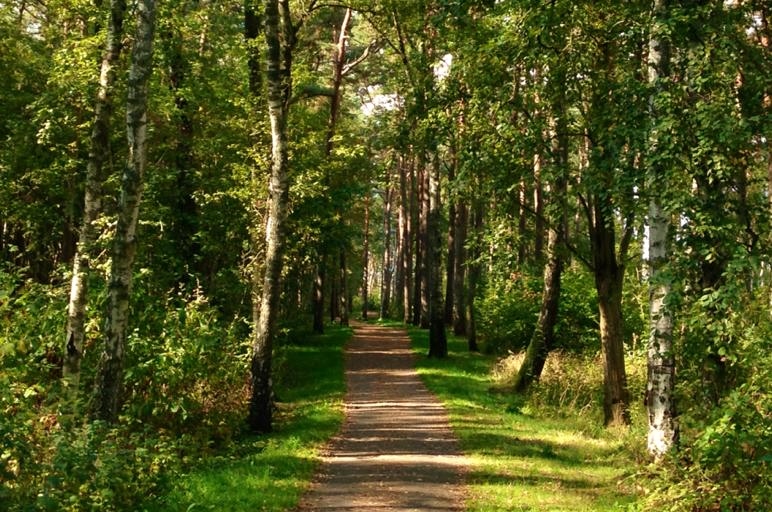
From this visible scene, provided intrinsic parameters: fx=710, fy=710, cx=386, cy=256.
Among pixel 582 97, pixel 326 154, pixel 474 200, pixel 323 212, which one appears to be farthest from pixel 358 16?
pixel 582 97

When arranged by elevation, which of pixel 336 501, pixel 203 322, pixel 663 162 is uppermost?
pixel 663 162

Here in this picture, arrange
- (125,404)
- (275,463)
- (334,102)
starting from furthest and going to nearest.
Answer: (334,102)
(125,404)
(275,463)

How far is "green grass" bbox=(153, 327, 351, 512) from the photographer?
8.52 metres

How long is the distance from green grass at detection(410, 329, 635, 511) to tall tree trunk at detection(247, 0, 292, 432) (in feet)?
12.2

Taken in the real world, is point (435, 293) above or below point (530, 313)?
above

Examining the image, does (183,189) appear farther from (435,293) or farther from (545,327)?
(545,327)

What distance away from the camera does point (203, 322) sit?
12430 mm

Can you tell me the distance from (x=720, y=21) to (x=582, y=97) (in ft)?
13.4

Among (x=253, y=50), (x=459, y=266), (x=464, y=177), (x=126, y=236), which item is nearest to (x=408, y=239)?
(x=459, y=266)

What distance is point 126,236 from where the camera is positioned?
9531 millimetres

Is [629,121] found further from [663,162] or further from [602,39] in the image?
[602,39]

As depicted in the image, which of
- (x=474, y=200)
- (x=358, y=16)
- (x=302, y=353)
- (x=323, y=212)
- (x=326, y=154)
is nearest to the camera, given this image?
(x=474, y=200)

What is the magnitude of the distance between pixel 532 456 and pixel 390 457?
2317 mm

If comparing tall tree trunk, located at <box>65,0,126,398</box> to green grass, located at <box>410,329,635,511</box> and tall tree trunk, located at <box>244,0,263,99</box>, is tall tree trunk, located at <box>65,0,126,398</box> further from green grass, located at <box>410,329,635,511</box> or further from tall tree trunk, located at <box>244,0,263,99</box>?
green grass, located at <box>410,329,635,511</box>
